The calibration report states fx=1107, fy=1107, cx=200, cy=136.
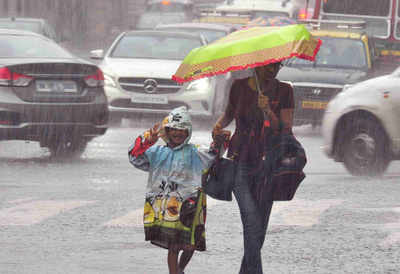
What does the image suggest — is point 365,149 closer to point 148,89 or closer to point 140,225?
point 140,225

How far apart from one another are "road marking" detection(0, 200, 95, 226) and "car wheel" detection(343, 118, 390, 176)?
3.73 meters

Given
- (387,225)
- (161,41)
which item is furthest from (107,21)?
(387,225)

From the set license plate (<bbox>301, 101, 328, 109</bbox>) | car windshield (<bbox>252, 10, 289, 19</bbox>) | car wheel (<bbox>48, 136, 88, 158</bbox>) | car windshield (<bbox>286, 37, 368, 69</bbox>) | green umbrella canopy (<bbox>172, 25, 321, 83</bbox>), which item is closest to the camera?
green umbrella canopy (<bbox>172, 25, 321, 83</bbox>)

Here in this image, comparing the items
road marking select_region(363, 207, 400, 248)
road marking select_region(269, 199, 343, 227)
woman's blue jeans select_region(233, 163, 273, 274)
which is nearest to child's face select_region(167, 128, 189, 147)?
woman's blue jeans select_region(233, 163, 273, 274)

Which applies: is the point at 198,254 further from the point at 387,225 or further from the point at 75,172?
the point at 75,172

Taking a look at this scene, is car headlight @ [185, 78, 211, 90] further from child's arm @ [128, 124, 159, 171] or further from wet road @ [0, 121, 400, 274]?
child's arm @ [128, 124, 159, 171]

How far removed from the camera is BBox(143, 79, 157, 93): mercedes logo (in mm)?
17562

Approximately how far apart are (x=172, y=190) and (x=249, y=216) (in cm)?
49

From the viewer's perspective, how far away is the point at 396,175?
1283 centimetres

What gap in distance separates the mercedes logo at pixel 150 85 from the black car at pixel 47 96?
360 cm

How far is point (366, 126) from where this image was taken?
12.7 m

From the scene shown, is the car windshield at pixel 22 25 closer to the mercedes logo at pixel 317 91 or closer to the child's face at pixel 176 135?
the mercedes logo at pixel 317 91

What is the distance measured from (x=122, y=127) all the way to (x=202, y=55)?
1233 centimetres

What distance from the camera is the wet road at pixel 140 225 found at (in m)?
7.46
